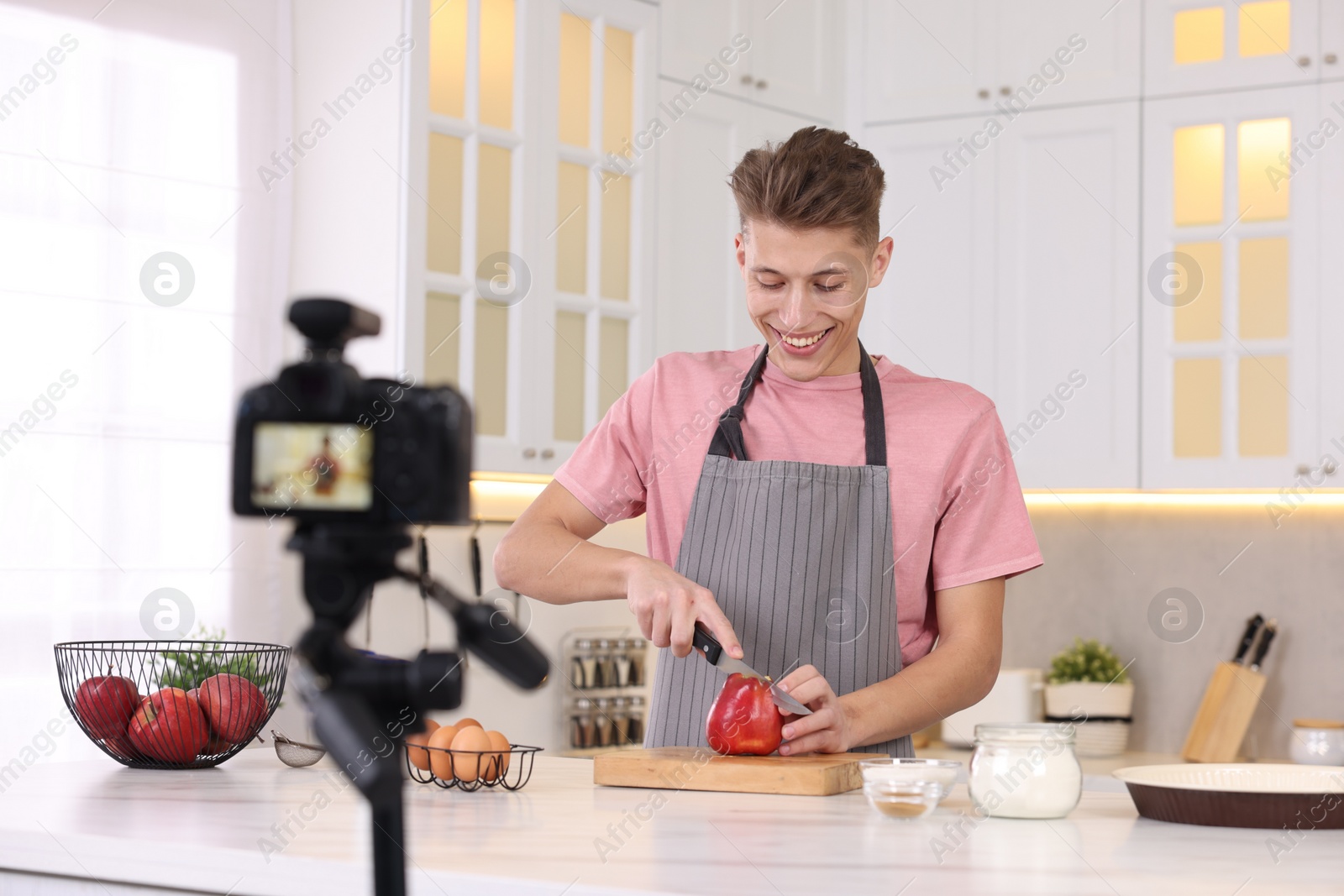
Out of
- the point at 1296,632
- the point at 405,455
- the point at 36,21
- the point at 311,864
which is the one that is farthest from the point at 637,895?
the point at 1296,632

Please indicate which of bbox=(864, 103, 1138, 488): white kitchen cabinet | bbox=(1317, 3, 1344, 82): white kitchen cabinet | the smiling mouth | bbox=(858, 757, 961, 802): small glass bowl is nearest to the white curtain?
the smiling mouth

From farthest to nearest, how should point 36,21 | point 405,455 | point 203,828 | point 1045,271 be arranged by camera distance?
point 1045,271, point 36,21, point 203,828, point 405,455

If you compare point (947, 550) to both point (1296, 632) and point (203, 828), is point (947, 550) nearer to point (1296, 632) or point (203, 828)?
point (203, 828)

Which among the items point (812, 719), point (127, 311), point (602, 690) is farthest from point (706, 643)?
point (602, 690)

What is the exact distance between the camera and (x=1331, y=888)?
1.02 m

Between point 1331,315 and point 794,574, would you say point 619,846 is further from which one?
point 1331,315

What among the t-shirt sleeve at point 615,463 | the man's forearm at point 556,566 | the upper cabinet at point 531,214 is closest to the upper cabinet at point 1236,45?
the upper cabinet at point 531,214

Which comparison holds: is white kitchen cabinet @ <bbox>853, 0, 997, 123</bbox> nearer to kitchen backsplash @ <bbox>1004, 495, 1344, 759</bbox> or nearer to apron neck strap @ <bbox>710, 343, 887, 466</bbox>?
kitchen backsplash @ <bbox>1004, 495, 1344, 759</bbox>

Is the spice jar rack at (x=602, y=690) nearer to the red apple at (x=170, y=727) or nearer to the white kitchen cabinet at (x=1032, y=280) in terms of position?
the white kitchen cabinet at (x=1032, y=280)

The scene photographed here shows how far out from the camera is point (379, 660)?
666 mm

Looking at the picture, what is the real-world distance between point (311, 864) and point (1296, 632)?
118 inches

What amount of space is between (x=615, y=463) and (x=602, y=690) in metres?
1.68

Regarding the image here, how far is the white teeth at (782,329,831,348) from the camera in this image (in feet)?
6.04

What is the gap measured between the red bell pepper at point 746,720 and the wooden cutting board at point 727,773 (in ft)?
0.10
